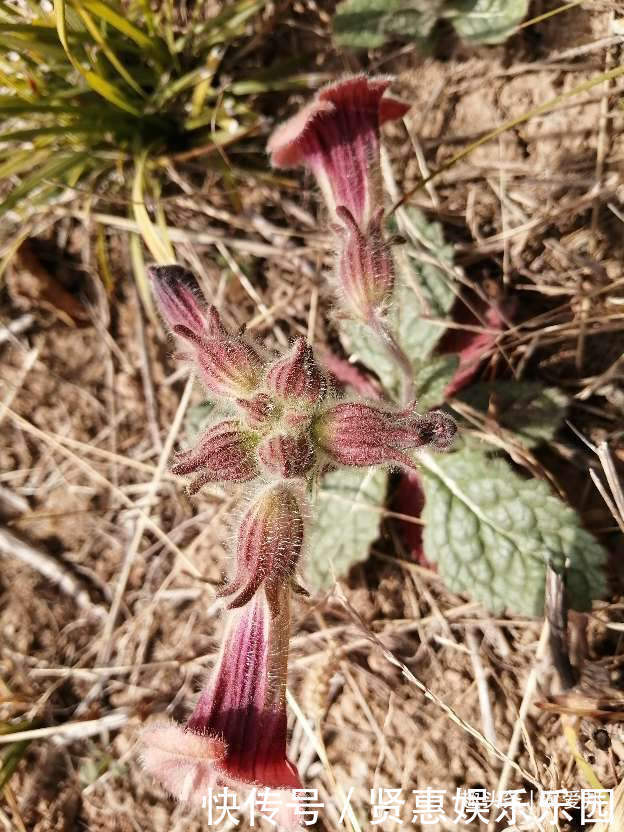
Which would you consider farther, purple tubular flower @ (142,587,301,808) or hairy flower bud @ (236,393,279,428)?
hairy flower bud @ (236,393,279,428)

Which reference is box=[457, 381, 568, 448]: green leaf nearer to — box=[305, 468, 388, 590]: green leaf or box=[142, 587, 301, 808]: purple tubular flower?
box=[305, 468, 388, 590]: green leaf

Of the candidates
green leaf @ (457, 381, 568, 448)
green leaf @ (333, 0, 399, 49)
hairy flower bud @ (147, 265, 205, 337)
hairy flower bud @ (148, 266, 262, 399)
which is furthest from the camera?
green leaf @ (333, 0, 399, 49)

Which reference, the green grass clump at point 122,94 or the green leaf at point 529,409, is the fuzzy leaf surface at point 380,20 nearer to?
the green grass clump at point 122,94

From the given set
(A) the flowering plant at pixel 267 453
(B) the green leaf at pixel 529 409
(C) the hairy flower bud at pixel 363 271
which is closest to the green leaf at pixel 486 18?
(A) the flowering plant at pixel 267 453

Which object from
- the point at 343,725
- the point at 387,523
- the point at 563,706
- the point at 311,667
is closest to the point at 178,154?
the point at 387,523

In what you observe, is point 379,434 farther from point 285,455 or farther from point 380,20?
point 380,20

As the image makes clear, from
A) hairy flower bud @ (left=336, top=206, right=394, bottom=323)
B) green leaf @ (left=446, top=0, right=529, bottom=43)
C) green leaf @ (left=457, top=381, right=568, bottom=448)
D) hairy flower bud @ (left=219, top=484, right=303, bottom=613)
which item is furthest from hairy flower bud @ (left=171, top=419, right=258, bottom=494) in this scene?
green leaf @ (left=446, top=0, right=529, bottom=43)
